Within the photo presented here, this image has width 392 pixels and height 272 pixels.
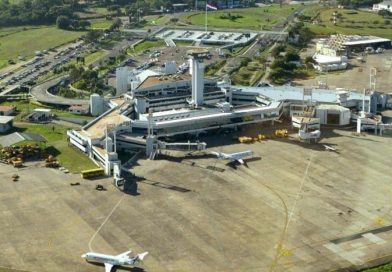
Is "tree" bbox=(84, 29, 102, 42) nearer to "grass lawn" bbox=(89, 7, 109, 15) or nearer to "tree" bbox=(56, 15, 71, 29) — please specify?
"tree" bbox=(56, 15, 71, 29)

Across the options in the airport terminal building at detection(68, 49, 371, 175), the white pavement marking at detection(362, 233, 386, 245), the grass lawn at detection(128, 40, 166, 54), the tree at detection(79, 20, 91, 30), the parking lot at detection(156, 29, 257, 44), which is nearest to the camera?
the white pavement marking at detection(362, 233, 386, 245)

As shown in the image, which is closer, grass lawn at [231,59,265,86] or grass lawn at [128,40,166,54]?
grass lawn at [231,59,265,86]

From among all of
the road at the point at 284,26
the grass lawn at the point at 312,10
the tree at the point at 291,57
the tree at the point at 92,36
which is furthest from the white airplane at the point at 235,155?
the grass lawn at the point at 312,10

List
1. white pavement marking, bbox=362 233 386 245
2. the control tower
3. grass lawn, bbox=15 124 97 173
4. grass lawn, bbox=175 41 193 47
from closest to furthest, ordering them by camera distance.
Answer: white pavement marking, bbox=362 233 386 245
grass lawn, bbox=15 124 97 173
the control tower
grass lawn, bbox=175 41 193 47

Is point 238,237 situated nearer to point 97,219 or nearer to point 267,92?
point 97,219

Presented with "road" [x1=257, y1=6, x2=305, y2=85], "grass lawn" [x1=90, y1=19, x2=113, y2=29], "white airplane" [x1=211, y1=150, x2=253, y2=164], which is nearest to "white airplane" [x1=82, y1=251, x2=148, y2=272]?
"white airplane" [x1=211, y1=150, x2=253, y2=164]

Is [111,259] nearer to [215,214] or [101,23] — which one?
[215,214]

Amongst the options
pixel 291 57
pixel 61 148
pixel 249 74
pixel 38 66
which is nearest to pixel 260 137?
pixel 61 148
